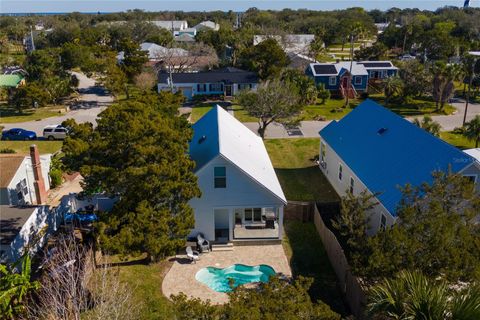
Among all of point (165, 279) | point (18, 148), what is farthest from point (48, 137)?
point (165, 279)

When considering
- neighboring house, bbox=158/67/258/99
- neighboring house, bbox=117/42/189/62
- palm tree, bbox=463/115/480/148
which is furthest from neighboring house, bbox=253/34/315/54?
palm tree, bbox=463/115/480/148

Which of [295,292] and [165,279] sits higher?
[295,292]

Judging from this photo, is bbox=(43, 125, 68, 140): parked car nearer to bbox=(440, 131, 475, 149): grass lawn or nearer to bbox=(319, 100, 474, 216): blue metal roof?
bbox=(319, 100, 474, 216): blue metal roof

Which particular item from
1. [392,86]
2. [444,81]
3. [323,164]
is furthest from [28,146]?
[444,81]

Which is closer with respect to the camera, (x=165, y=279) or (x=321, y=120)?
(x=165, y=279)

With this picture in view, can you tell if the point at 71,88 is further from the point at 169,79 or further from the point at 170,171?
the point at 170,171

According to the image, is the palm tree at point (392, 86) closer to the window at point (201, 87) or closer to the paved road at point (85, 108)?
the window at point (201, 87)

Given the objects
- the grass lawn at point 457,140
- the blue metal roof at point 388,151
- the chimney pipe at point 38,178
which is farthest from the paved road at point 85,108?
the grass lawn at point 457,140

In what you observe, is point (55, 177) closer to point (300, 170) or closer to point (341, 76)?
point (300, 170)
